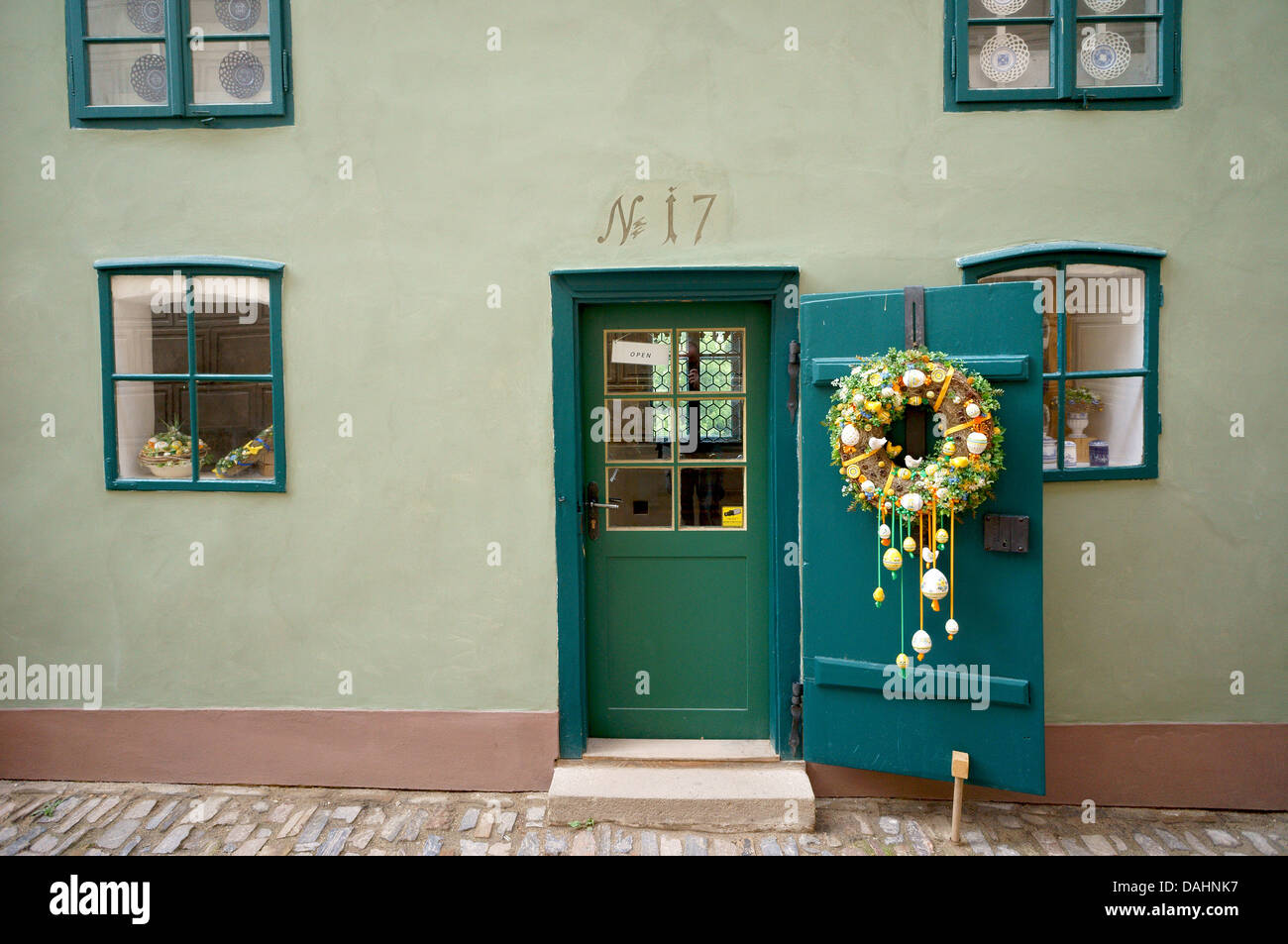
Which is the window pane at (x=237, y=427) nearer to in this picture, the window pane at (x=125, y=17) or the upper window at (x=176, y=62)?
the upper window at (x=176, y=62)

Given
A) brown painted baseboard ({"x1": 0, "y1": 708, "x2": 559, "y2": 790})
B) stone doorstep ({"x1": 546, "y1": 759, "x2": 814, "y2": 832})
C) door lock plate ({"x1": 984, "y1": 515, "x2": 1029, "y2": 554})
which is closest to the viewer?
door lock plate ({"x1": 984, "y1": 515, "x2": 1029, "y2": 554})

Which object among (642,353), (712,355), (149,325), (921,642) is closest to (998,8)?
(712,355)

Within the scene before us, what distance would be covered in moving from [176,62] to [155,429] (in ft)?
6.44

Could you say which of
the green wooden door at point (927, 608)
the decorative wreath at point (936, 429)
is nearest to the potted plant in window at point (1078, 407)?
the green wooden door at point (927, 608)

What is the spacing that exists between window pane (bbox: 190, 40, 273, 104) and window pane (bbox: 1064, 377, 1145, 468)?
181 inches

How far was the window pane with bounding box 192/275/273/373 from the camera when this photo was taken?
14.1 ft

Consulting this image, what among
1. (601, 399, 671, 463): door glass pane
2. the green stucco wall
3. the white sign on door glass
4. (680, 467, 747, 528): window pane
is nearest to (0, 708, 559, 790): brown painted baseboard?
the green stucco wall

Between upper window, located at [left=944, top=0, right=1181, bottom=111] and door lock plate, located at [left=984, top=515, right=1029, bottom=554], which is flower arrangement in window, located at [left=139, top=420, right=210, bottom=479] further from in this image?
upper window, located at [left=944, top=0, right=1181, bottom=111]

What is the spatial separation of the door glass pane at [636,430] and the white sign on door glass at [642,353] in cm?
22

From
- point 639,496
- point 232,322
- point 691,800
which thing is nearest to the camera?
point 691,800

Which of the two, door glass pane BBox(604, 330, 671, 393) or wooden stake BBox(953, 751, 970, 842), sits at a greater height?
door glass pane BBox(604, 330, 671, 393)

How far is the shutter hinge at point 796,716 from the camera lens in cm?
423

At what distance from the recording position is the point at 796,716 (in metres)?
4.23

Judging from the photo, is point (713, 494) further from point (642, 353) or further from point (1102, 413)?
point (1102, 413)
